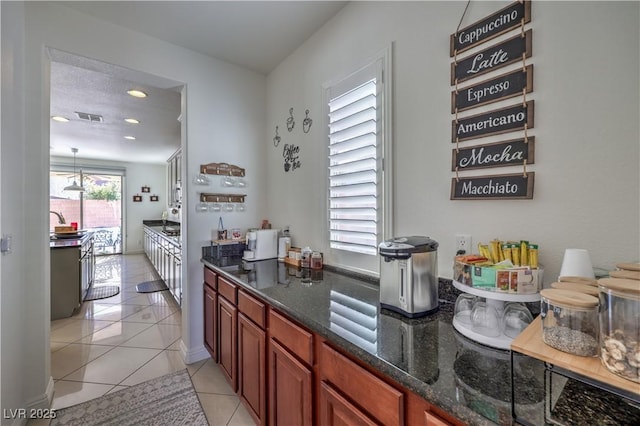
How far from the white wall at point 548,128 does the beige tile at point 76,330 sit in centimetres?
351

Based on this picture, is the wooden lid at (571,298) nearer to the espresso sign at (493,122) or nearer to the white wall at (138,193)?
the espresso sign at (493,122)

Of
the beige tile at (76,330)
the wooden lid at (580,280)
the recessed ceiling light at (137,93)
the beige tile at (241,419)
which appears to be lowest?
the beige tile at (241,419)

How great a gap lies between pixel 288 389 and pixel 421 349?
2.35ft

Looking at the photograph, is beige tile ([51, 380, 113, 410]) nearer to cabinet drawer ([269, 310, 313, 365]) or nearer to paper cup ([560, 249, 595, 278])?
cabinet drawer ([269, 310, 313, 365])

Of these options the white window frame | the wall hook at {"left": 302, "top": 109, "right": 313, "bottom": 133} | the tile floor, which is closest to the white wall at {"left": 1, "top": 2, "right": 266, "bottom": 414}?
the tile floor

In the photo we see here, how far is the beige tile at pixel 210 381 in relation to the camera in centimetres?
204

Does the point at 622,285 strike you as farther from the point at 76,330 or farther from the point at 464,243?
the point at 76,330

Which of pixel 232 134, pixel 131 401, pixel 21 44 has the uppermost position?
pixel 21 44

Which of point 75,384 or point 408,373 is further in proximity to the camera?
point 75,384

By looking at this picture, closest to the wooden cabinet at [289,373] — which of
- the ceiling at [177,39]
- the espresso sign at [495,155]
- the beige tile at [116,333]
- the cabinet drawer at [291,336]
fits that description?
the cabinet drawer at [291,336]

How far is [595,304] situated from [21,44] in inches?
118

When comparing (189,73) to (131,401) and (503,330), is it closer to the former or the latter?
(131,401)

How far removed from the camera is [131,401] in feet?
6.24

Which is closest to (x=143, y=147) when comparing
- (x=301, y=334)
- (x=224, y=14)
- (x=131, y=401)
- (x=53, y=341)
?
(x=53, y=341)
